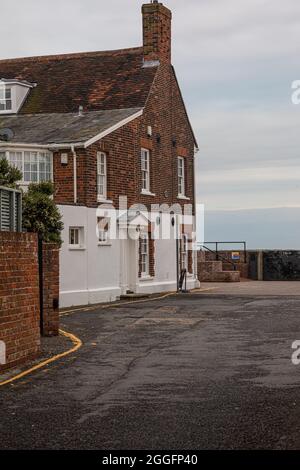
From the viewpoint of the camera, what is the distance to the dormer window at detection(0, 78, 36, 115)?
36594 millimetres

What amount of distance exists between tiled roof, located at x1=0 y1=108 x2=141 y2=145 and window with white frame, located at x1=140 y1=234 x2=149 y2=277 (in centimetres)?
500

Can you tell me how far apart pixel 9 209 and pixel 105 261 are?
1666 centimetres

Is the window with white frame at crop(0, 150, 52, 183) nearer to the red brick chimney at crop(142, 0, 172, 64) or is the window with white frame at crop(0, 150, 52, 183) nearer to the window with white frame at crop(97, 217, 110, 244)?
the window with white frame at crop(97, 217, 110, 244)

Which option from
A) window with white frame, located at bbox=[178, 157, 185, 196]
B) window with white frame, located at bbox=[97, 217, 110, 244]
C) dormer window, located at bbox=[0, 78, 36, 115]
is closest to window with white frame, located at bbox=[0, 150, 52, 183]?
window with white frame, located at bbox=[97, 217, 110, 244]

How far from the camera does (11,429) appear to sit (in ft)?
30.7

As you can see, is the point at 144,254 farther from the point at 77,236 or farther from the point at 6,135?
the point at 6,135

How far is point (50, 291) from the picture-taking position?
19000 millimetres

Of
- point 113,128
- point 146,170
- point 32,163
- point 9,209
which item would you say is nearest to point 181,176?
point 146,170

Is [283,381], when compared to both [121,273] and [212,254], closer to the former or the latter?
[121,273]

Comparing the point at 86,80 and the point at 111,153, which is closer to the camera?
the point at 111,153

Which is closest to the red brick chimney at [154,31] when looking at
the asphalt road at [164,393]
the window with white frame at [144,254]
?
the window with white frame at [144,254]

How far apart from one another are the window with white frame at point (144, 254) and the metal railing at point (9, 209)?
19368mm

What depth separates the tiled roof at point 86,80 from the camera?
35.7 metres
